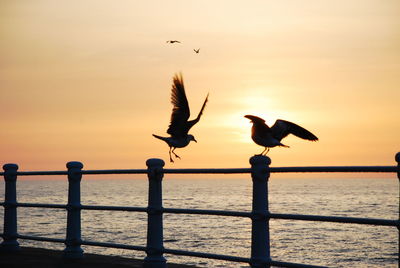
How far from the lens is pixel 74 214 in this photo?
11156mm

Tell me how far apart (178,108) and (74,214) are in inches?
90.2

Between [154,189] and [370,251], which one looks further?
[370,251]

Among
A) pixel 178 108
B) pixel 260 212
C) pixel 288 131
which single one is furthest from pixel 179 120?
pixel 260 212

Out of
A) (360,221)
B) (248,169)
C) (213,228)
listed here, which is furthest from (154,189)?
(213,228)

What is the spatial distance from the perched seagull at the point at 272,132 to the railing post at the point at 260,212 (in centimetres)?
61

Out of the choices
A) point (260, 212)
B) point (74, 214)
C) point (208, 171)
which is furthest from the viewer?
point (74, 214)

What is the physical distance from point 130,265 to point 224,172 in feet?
7.04

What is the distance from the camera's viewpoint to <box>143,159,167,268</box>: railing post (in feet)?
32.3

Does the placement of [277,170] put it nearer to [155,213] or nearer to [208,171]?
[208,171]

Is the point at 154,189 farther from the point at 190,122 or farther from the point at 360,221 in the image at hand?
the point at 360,221

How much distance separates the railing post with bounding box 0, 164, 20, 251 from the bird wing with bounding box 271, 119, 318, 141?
504 centimetres

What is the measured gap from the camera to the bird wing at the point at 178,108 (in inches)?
464

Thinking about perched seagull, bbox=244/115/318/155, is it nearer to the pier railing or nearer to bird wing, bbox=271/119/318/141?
bird wing, bbox=271/119/318/141

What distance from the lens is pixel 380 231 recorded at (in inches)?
2921
